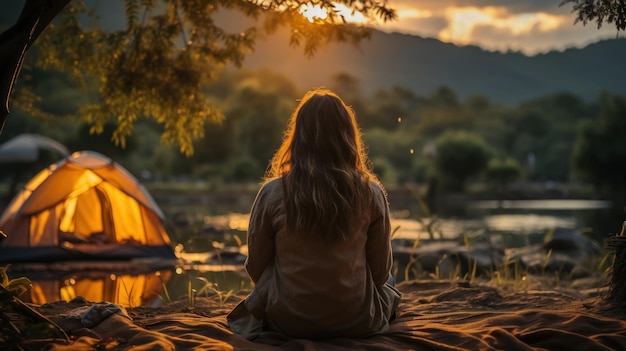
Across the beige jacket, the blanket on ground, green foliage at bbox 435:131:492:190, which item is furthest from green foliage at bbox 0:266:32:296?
green foliage at bbox 435:131:492:190

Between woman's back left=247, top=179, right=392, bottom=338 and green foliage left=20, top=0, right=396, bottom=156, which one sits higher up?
green foliage left=20, top=0, right=396, bottom=156

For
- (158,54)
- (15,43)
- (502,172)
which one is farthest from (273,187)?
(502,172)

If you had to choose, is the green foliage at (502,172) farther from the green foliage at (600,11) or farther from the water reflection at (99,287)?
the green foliage at (600,11)

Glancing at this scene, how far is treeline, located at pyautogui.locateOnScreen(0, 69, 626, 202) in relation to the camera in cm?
3900

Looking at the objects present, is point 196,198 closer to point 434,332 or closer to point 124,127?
point 124,127

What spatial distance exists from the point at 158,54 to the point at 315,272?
4259 millimetres

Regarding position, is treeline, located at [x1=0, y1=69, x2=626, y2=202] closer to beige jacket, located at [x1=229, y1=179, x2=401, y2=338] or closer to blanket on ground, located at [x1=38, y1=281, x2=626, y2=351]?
blanket on ground, located at [x1=38, y1=281, x2=626, y2=351]

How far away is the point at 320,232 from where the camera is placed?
141 inches

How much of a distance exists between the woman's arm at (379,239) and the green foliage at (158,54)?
3.18 metres

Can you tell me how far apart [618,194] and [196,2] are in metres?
35.9

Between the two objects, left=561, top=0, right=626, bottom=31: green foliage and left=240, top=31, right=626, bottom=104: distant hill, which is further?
left=240, top=31, right=626, bottom=104: distant hill

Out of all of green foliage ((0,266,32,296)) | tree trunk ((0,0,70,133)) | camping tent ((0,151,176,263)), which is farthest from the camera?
camping tent ((0,151,176,263))

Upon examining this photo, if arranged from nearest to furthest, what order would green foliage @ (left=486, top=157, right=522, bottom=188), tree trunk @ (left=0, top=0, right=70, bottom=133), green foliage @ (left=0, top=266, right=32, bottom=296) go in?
1. green foliage @ (left=0, top=266, right=32, bottom=296)
2. tree trunk @ (left=0, top=0, right=70, bottom=133)
3. green foliage @ (left=486, top=157, right=522, bottom=188)

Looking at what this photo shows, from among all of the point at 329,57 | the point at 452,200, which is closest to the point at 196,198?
the point at 452,200
